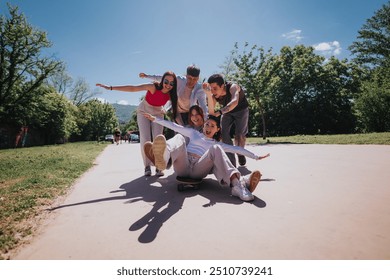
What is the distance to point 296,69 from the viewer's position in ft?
115

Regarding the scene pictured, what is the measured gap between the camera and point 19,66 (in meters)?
23.2

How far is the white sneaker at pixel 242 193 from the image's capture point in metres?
2.92

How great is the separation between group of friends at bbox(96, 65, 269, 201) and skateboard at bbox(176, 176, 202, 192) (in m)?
0.07

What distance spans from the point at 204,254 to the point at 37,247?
4.69 ft

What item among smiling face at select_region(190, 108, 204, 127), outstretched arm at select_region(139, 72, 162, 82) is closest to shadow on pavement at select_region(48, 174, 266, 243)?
smiling face at select_region(190, 108, 204, 127)

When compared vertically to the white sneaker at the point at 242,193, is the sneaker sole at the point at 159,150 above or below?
above

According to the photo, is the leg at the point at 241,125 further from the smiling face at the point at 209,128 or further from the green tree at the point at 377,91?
the green tree at the point at 377,91

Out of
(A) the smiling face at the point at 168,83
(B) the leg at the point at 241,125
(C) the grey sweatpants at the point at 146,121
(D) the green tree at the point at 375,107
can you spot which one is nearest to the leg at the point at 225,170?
(A) the smiling face at the point at 168,83

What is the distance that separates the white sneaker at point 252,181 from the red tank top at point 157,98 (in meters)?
2.30

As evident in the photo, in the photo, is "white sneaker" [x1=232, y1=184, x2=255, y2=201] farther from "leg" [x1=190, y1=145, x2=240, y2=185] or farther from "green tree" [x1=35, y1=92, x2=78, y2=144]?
"green tree" [x1=35, y1=92, x2=78, y2=144]

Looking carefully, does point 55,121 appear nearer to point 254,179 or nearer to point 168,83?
point 168,83

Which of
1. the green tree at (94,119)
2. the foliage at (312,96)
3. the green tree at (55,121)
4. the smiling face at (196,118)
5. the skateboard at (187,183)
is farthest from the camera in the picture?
the green tree at (94,119)
